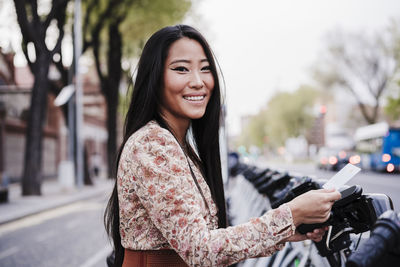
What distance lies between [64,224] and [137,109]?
9400mm

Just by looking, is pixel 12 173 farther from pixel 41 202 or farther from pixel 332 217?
pixel 332 217

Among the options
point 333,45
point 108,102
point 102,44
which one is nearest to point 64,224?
point 108,102

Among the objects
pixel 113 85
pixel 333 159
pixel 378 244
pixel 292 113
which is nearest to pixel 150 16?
pixel 113 85

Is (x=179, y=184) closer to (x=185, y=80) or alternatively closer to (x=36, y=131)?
(x=185, y=80)

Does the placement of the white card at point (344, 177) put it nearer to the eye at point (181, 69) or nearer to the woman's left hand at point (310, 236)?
the woman's left hand at point (310, 236)

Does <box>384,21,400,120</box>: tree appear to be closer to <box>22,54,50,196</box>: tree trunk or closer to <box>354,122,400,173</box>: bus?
<box>354,122,400,173</box>: bus

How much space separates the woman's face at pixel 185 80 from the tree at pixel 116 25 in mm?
19012

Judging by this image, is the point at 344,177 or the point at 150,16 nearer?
the point at 344,177

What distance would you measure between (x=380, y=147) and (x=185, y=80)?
28.9 meters

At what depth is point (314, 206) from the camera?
1393 mm

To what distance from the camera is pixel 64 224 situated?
34.6ft

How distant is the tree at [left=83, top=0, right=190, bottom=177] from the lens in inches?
820

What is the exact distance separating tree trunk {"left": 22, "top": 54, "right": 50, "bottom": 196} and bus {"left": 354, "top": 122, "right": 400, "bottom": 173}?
18320 millimetres

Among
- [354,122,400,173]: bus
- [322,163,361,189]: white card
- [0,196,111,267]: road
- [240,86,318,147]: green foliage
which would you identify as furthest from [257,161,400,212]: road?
[240,86,318,147]: green foliage
